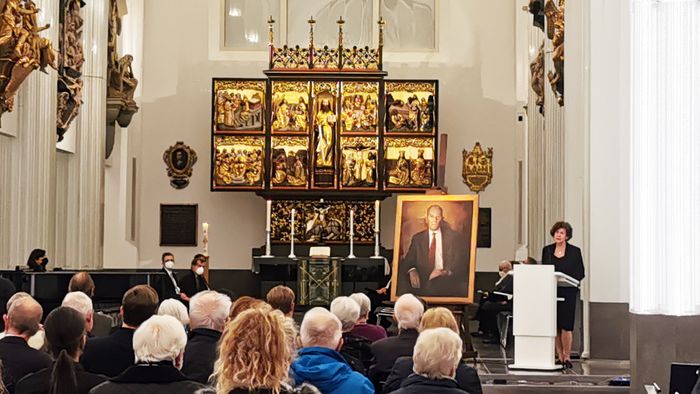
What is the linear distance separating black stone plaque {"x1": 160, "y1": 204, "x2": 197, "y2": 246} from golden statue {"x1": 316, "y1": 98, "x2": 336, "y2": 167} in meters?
3.50

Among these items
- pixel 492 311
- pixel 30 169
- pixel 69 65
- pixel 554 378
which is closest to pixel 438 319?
pixel 554 378

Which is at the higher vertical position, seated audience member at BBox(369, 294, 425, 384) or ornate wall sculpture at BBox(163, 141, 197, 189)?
ornate wall sculpture at BBox(163, 141, 197, 189)

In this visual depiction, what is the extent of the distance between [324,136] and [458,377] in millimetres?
18058

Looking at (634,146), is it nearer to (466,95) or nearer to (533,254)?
(533,254)

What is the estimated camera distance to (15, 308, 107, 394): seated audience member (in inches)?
226

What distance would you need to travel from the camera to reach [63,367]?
5703 millimetres

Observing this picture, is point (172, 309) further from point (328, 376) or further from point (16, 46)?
point (16, 46)

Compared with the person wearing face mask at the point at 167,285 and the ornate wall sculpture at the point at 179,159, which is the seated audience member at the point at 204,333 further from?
the ornate wall sculpture at the point at 179,159

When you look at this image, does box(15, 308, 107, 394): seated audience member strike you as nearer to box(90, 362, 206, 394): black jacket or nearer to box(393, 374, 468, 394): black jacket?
box(90, 362, 206, 394): black jacket

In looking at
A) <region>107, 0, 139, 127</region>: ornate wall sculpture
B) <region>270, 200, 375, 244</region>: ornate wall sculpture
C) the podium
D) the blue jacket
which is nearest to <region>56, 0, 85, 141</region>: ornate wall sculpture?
<region>107, 0, 139, 127</region>: ornate wall sculpture

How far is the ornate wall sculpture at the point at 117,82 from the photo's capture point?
24.2 m

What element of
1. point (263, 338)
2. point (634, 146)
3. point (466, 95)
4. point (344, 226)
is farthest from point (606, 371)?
point (466, 95)

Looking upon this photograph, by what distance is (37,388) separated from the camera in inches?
244

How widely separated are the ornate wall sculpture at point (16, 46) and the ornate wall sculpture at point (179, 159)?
10481 millimetres
